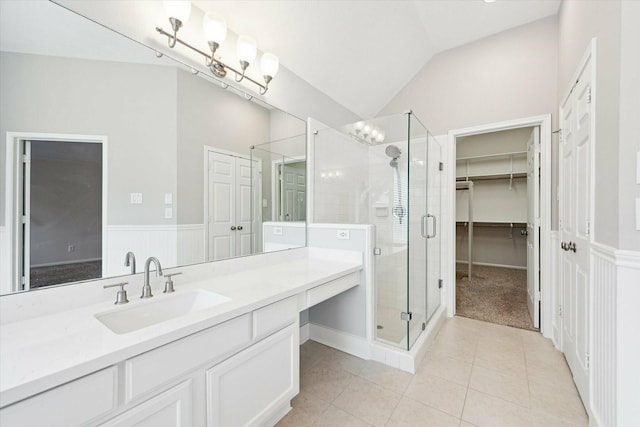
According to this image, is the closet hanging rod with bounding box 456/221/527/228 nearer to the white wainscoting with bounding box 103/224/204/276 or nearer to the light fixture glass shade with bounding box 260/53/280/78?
the light fixture glass shade with bounding box 260/53/280/78

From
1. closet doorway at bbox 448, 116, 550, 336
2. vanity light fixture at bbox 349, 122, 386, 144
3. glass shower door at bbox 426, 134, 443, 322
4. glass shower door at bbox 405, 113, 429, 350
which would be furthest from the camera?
closet doorway at bbox 448, 116, 550, 336

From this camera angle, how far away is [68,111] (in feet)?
3.75

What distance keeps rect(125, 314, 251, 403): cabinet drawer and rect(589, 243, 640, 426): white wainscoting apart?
1627 millimetres

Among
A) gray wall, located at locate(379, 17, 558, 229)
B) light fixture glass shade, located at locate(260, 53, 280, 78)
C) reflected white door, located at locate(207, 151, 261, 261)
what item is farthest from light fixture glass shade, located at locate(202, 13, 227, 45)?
gray wall, located at locate(379, 17, 558, 229)

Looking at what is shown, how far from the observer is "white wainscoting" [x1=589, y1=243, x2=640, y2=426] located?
111cm

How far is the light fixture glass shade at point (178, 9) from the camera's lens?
1.39 metres

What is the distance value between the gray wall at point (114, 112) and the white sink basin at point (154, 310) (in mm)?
420

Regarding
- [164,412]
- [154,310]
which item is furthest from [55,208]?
[164,412]

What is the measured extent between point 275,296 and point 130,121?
1.12 metres

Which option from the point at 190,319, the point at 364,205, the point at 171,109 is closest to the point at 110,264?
the point at 190,319

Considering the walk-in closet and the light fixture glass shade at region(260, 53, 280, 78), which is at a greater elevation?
the light fixture glass shade at region(260, 53, 280, 78)

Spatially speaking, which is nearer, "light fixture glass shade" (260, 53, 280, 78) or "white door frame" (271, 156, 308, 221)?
"light fixture glass shade" (260, 53, 280, 78)

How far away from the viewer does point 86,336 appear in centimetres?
86

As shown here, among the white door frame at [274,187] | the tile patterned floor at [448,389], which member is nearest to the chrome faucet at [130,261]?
the white door frame at [274,187]
